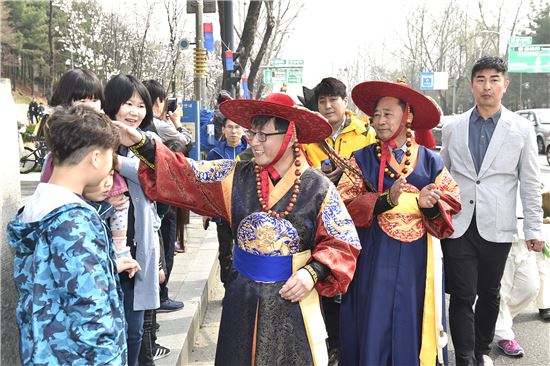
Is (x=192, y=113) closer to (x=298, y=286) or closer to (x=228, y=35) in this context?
(x=228, y=35)

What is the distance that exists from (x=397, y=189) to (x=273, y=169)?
2.55 ft

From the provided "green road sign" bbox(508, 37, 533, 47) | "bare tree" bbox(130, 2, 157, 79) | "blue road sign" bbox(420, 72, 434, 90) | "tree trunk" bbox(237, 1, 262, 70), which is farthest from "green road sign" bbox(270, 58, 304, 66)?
"tree trunk" bbox(237, 1, 262, 70)

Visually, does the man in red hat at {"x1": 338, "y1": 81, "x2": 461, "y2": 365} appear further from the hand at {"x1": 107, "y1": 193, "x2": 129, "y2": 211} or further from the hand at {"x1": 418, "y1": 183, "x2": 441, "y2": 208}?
the hand at {"x1": 107, "y1": 193, "x2": 129, "y2": 211}

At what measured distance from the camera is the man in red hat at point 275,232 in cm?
247

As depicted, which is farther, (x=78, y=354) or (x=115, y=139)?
(x=115, y=139)

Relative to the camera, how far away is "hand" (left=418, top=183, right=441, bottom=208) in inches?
117

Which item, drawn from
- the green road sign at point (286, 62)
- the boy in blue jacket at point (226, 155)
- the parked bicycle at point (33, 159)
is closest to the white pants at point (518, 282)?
the boy in blue jacket at point (226, 155)

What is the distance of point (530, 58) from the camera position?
2902 cm

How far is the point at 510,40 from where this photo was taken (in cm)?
2914

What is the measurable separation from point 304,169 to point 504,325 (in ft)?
8.21

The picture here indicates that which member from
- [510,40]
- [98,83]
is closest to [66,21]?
[510,40]

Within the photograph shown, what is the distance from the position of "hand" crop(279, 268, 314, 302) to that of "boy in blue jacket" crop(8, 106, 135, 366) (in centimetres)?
75

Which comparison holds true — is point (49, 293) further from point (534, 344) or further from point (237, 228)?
point (534, 344)

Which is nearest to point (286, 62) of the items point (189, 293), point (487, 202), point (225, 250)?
point (225, 250)
